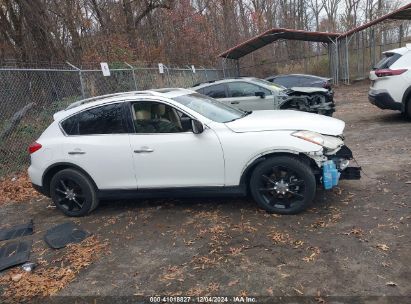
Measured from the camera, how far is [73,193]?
5770 mm

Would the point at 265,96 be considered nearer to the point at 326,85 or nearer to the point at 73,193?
the point at 326,85

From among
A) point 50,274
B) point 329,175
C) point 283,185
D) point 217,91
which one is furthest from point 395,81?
point 50,274

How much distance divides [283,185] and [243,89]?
663 centimetres

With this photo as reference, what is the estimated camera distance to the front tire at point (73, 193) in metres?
5.64

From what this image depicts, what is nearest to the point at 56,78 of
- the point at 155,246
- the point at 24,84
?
the point at 24,84

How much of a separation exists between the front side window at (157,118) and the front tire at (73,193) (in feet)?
3.60

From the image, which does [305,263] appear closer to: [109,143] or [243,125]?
[243,125]

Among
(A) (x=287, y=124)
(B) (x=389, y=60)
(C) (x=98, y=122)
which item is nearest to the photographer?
(A) (x=287, y=124)

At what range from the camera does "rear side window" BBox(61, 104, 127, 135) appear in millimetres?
5480

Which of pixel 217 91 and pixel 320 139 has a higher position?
pixel 217 91

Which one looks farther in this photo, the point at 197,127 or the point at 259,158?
the point at 197,127

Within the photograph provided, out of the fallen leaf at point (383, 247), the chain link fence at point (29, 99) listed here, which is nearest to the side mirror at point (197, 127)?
the fallen leaf at point (383, 247)

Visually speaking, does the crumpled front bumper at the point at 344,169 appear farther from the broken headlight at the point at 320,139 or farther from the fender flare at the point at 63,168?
the fender flare at the point at 63,168

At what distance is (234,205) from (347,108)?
10445 millimetres
